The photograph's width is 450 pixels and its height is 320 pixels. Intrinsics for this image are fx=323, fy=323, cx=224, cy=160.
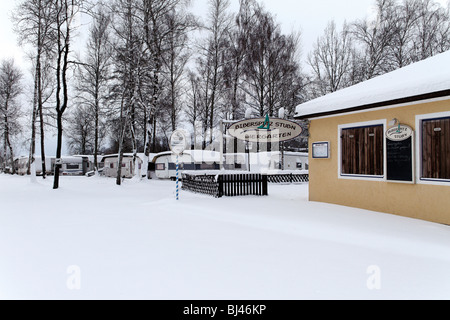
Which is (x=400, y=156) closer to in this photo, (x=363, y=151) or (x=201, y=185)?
(x=363, y=151)

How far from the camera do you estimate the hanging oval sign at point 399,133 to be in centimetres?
772

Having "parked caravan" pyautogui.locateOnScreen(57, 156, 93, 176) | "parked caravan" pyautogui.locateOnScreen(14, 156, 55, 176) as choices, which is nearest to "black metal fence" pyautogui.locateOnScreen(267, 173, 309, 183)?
"parked caravan" pyautogui.locateOnScreen(57, 156, 93, 176)

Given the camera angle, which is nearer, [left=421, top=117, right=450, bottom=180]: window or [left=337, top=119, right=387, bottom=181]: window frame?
[left=421, top=117, right=450, bottom=180]: window

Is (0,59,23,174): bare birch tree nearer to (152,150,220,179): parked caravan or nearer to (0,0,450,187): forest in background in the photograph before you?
(0,0,450,187): forest in background

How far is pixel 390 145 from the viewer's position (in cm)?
820

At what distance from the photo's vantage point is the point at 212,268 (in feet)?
14.4

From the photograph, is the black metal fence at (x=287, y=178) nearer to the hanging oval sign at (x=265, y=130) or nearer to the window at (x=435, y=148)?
the hanging oval sign at (x=265, y=130)

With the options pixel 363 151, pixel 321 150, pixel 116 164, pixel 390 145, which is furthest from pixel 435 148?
pixel 116 164

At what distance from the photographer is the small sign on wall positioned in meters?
10.1

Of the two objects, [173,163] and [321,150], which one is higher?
[321,150]

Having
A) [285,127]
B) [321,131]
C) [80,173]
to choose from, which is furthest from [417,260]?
[80,173]

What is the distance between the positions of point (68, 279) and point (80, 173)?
3520 cm

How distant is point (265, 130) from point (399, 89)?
5.25 metres

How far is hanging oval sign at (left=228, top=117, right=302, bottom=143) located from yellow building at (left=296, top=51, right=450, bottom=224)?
2.68 feet
